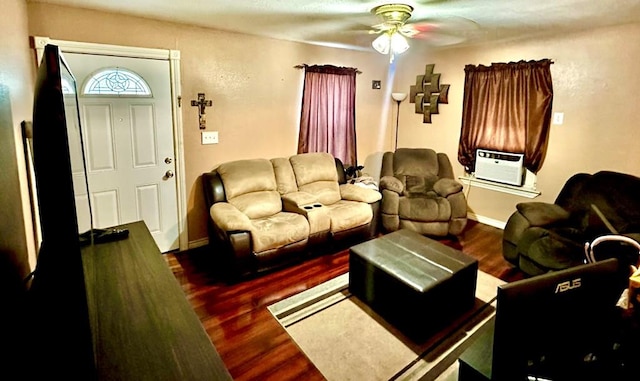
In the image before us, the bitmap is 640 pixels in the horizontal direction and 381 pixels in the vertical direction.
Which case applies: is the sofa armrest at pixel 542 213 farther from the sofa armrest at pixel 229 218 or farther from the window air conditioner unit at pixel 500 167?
the sofa armrest at pixel 229 218

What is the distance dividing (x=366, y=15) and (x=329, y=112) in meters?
1.80

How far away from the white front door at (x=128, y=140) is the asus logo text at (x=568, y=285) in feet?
11.6

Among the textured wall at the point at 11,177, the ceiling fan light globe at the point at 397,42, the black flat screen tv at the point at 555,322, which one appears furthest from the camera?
the ceiling fan light globe at the point at 397,42

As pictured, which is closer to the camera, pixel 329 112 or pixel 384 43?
pixel 384 43

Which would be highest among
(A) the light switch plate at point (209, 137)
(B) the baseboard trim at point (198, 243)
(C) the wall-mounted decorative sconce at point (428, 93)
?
(C) the wall-mounted decorative sconce at point (428, 93)

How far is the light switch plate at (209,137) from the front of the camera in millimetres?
3818

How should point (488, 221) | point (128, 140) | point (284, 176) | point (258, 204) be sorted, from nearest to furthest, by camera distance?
point (128, 140), point (258, 204), point (284, 176), point (488, 221)

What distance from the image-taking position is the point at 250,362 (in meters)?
2.22

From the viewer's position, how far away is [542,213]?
10.5 feet

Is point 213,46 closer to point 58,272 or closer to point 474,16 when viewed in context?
point 474,16

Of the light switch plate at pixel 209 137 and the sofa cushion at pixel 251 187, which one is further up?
the light switch plate at pixel 209 137

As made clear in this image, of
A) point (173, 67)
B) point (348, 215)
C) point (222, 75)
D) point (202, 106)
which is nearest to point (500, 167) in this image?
point (348, 215)

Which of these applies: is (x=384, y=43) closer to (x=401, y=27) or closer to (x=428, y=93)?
(x=401, y=27)

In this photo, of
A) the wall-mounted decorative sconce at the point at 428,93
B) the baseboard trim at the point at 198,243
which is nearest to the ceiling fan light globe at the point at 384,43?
the wall-mounted decorative sconce at the point at 428,93
